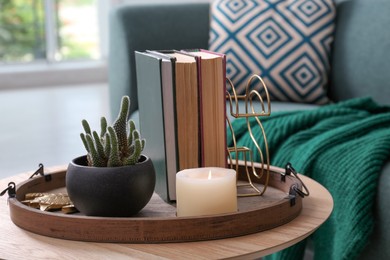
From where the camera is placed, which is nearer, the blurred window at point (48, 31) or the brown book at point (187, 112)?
the brown book at point (187, 112)

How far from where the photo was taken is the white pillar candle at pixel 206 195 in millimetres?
914

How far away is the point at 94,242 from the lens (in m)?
0.87

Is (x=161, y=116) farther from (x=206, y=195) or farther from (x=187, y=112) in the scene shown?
(x=206, y=195)

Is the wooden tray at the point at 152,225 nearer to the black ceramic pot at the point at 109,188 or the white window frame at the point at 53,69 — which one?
the black ceramic pot at the point at 109,188

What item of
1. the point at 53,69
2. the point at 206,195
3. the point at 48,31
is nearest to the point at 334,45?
the point at 206,195

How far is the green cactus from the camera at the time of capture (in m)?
0.93

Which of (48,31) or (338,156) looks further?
(48,31)

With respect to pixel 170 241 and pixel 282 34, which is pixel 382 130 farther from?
pixel 170 241

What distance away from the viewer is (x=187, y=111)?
3.29ft

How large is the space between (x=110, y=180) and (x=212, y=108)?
194 mm

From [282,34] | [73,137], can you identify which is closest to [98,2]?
[73,137]

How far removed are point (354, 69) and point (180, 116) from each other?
4.45 feet

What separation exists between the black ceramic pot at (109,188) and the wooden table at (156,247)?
0.07m

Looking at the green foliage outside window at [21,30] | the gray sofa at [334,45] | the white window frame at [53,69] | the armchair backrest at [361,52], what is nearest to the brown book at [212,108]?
the gray sofa at [334,45]
